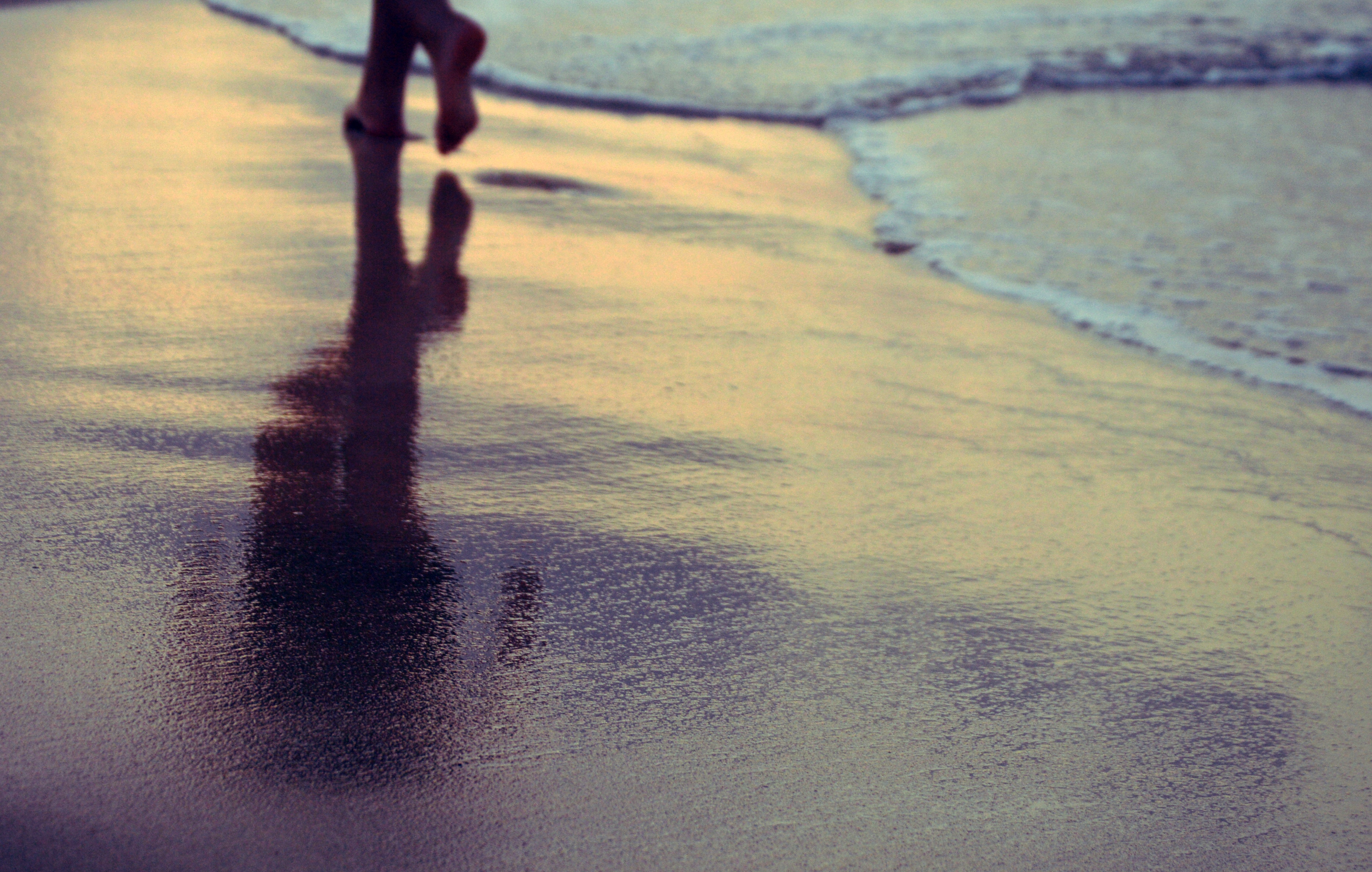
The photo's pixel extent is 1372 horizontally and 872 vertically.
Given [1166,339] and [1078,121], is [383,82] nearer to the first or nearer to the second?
→ [1166,339]

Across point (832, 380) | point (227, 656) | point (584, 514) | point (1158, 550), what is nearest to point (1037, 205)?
point (832, 380)

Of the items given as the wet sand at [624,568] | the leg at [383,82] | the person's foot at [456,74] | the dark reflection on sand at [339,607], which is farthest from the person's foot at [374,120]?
the dark reflection on sand at [339,607]

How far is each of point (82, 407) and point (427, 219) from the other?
1.47 m

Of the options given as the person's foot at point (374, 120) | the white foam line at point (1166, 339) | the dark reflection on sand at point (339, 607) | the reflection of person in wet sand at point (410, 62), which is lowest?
the dark reflection on sand at point (339, 607)

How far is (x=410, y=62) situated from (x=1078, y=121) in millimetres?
3577

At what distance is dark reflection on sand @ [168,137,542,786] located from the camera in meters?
1.36

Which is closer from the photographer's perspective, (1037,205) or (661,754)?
(661,754)

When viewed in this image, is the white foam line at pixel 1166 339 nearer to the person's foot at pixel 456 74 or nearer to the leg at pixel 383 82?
the person's foot at pixel 456 74

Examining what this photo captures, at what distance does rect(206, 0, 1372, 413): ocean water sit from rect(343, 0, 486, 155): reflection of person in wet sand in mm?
1348

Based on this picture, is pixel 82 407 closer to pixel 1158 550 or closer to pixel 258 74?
pixel 1158 550

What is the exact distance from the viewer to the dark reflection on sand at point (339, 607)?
1362mm

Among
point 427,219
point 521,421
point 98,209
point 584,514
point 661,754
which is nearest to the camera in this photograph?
point 661,754

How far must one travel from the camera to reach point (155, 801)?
4.06 feet

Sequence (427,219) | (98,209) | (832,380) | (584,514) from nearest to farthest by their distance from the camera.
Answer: (584,514), (832,380), (98,209), (427,219)
